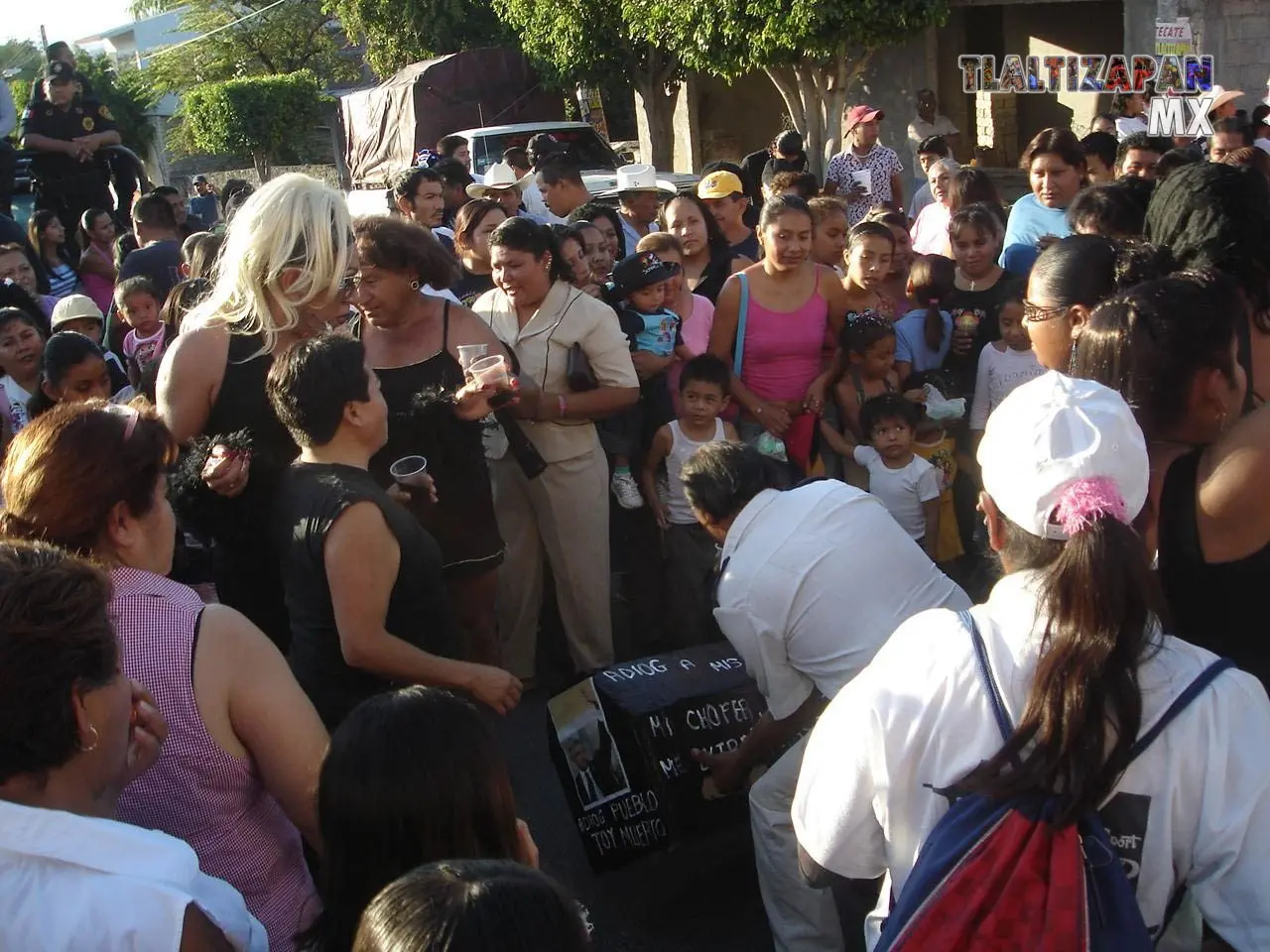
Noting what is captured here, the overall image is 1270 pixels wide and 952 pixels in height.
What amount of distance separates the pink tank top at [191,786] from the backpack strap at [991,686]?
1.25m

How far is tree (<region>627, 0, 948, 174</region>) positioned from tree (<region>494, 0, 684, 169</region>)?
2.13 metres

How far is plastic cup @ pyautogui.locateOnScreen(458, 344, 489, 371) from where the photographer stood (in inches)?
143

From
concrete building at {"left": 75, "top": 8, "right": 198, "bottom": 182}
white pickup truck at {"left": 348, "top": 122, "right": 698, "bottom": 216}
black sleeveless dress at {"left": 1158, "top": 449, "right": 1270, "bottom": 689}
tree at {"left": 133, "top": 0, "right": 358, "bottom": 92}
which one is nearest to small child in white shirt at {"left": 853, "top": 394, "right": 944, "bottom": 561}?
black sleeveless dress at {"left": 1158, "top": 449, "right": 1270, "bottom": 689}

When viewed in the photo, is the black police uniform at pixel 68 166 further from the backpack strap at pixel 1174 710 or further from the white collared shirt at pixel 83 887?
the backpack strap at pixel 1174 710

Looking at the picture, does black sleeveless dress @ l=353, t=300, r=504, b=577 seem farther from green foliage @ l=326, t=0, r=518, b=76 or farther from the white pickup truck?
green foliage @ l=326, t=0, r=518, b=76

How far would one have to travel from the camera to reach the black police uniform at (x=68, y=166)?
31.2 ft

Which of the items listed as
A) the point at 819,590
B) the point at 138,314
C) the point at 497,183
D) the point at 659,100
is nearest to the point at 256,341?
the point at 819,590

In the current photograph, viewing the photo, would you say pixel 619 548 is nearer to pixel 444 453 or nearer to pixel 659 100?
pixel 444 453

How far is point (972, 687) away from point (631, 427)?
12.2 feet

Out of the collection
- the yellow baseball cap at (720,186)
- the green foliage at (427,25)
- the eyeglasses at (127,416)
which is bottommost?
the yellow baseball cap at (720,186)

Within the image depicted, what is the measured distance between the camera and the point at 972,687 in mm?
1740

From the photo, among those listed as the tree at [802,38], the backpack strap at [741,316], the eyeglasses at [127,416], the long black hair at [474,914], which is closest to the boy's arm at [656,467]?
the backpack strap at [741,316]

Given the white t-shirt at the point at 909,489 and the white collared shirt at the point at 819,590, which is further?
the white t-shirt at the point at 909,489

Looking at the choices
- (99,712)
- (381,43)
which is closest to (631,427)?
(99,712)
